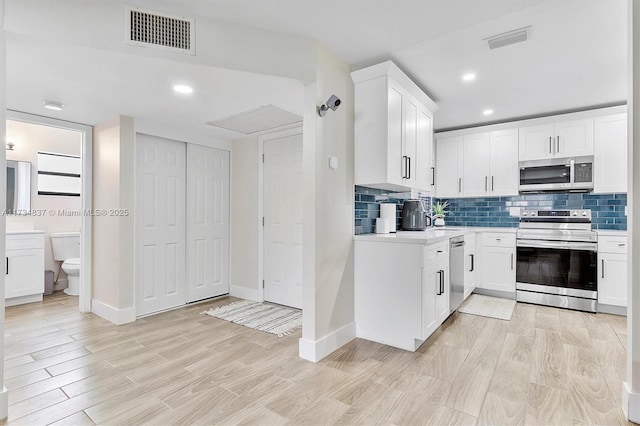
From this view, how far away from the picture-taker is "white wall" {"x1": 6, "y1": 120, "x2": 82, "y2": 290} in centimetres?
436

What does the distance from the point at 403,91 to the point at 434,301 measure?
6.23ft

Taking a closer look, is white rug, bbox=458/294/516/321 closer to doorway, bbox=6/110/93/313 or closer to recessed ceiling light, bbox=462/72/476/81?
recessed ceiling light, bbox=462/72/476/81

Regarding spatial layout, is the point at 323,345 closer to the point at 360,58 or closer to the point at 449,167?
the point at 360,58

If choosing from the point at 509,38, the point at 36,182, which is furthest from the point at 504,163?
the point at 36,182

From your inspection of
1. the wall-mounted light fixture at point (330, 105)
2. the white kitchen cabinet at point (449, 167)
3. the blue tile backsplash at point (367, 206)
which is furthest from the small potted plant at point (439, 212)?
the wall-mounted light fixture at point (330, 105)

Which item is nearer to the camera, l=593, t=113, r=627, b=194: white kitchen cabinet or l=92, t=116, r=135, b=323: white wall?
l=92, t=116, r=135, b=323: white wall

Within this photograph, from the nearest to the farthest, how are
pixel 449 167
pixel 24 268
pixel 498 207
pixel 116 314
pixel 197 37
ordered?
pixel 197 37 < pixel 116 314 < pixel 24 268 < pixel 498 207 < pixel 449 167

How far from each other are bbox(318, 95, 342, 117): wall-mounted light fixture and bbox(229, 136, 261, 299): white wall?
1.92m

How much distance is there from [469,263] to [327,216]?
7.58ft

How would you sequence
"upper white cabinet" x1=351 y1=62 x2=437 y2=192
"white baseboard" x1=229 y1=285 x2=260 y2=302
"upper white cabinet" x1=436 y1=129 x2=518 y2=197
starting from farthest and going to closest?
"upper white cabinet" x1=436 y1=129 x2=518 y2=197
"white baseboard" x1=229 y1=285 x2=260 y2=302
"upper white cabinet" x1=351 y1=62 x2=437 y2=192

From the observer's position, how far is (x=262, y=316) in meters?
3.55

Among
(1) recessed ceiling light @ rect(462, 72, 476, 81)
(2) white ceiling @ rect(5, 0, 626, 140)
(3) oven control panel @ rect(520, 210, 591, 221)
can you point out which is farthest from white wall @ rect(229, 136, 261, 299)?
(3) oven control panel @ rect(520, 210, 591, 221)

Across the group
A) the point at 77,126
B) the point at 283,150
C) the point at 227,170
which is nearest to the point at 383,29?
the point at 283,150

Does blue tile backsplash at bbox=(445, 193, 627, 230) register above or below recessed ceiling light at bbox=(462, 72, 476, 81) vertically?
below
